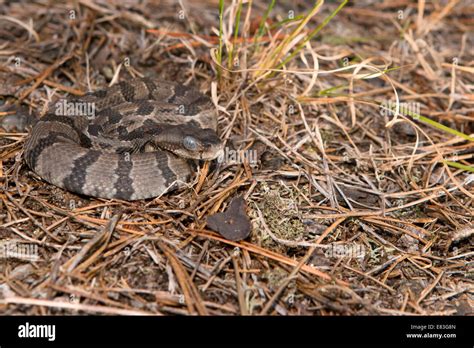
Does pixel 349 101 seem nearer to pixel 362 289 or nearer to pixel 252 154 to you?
pixel 252 154

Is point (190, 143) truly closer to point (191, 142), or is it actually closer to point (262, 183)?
point (191, 142)

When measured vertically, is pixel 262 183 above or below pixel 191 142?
below

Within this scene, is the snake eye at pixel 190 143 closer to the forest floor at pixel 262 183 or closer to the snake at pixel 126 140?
the snake at pixel 126 140

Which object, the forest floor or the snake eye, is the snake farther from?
the forest floor

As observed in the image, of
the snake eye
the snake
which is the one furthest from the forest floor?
the snake eye

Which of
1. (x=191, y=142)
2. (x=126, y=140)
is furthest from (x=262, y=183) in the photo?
(x=126, y=140)

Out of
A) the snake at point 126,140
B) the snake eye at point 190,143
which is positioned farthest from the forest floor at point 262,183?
the snake eye at point 190,143

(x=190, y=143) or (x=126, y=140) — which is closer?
(x=190, y=143)

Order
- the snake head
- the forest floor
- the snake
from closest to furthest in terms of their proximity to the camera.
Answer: the forest floor
the snake
the snake head
